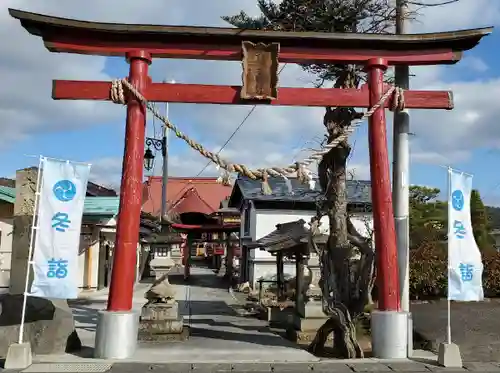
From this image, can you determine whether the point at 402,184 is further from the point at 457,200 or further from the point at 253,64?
the point at 253,64

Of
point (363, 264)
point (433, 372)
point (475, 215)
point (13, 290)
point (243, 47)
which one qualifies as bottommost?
point (433, 372)

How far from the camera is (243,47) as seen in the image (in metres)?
10.4

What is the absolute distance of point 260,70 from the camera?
10383mm

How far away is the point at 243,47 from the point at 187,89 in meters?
1.40

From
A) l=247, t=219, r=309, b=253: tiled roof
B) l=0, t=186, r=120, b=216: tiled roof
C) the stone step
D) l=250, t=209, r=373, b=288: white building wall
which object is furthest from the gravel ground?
l=250, t=209, r=373, b=288: white building wall

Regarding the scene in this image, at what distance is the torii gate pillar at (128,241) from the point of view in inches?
365

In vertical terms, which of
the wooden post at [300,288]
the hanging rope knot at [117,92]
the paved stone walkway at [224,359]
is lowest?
the paved stone walkway at [224,359]

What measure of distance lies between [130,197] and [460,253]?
6373 mm

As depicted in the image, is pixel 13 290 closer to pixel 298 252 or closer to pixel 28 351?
pixel 28 351

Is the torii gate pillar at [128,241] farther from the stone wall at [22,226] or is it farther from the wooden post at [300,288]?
the wooden post at [300,288]

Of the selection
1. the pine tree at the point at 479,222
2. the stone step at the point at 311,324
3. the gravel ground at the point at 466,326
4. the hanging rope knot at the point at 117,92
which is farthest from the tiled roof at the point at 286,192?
the hanging rope knot at the point at 117,92

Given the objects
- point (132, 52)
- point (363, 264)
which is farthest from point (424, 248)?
point (132, 52)

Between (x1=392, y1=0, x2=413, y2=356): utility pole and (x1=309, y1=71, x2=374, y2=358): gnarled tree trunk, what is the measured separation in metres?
0.66

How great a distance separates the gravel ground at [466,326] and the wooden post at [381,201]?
1949 mm
